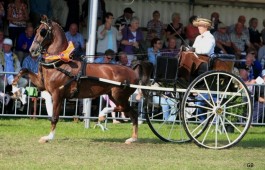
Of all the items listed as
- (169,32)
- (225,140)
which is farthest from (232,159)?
(169,32)

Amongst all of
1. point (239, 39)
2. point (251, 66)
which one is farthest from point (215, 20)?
point (251, 66)

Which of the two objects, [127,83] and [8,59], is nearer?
[127,83]

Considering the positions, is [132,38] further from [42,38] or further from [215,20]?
[42,38]

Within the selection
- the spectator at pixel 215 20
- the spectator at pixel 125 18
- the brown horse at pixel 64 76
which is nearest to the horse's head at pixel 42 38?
the brown horse at pixel 64 76

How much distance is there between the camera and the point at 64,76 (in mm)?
12695

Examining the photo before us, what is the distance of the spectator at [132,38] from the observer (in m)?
18.4

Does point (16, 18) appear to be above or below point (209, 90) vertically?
above

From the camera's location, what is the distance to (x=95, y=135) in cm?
1409

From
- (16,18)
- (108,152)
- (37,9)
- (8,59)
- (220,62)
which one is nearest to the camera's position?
(108,152)

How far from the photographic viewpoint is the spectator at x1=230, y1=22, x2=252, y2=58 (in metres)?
20.0

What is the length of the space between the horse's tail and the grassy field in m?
1.04

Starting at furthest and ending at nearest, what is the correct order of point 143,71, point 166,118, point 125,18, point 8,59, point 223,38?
1. point 223,38
2. point 125,18
3. point 8,59
4. point 166,118
5. point 143,71

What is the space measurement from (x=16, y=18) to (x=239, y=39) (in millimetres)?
5868

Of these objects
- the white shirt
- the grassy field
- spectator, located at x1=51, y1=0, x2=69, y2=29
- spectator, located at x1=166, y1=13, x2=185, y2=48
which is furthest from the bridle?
spectator, located at x1=166, y1=13, x2=185, y2=48
